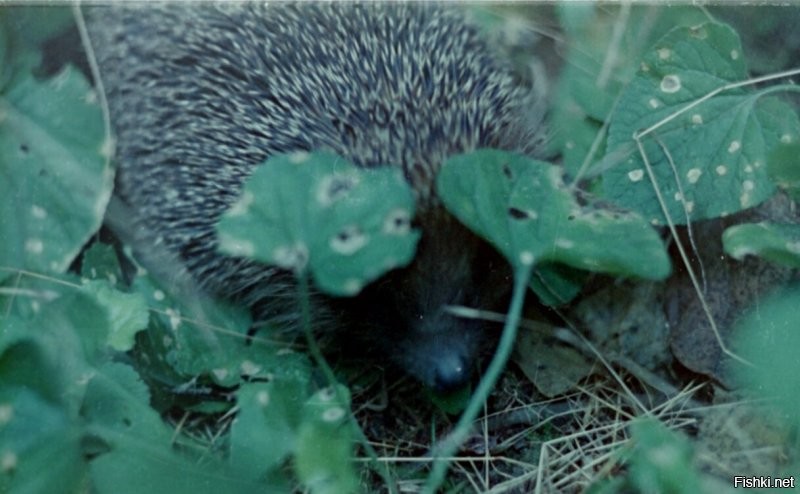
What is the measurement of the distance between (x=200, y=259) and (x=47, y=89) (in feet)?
1.51

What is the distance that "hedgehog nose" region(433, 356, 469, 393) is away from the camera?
1943 millimetres

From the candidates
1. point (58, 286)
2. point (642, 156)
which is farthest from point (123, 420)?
point (642, 156)

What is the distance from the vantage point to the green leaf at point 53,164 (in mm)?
2090

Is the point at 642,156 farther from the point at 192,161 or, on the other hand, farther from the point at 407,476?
the point at 192,161

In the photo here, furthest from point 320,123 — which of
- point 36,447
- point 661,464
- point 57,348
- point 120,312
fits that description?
point 661,464

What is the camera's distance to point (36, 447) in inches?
70.0

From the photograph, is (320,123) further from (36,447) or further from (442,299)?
(36,447)

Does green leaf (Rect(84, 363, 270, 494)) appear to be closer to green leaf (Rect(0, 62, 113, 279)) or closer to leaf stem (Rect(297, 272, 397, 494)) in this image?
leaf stem (Rect(297, 272, 397, 494))

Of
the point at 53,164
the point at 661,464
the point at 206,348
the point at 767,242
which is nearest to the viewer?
the point at 661,464

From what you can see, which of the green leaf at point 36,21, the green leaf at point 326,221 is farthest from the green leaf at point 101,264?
the green leaf at point 36,21

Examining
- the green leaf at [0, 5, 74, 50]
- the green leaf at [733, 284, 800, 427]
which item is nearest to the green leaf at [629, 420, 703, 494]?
the green leaf at [733, 284, 800, 427]

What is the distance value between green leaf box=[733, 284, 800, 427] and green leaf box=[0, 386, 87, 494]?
1154 mm

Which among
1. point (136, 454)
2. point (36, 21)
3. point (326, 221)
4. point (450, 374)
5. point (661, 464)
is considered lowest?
point (136, 454)

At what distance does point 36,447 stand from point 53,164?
0.62 metres
